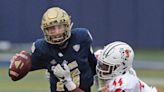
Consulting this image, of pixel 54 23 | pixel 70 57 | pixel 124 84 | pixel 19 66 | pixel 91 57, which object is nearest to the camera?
pixel 124 84

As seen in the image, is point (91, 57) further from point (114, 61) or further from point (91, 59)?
point (114, 61)

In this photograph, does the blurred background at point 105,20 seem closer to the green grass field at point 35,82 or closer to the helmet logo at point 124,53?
the green grass field at point 35,82

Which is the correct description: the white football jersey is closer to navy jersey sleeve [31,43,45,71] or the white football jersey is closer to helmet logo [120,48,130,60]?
helmet logo [120,48,130,60]

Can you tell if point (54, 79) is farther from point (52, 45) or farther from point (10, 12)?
point (10, 12)

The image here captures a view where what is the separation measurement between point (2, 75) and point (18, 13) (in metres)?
2.48

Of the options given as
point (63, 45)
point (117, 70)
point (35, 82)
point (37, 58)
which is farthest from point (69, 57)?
point (35, 82)

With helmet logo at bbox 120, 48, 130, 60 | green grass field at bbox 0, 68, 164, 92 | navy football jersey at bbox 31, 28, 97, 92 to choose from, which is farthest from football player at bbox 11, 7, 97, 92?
green grass field at bbox 0, 68, 164, 92

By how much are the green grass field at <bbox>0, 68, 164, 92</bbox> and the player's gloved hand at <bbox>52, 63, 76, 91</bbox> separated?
3.38 meters

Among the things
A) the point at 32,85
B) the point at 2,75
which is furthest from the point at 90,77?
the point at 2,75

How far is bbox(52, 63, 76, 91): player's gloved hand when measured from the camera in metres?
5.48

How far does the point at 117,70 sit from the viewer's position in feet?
17.5

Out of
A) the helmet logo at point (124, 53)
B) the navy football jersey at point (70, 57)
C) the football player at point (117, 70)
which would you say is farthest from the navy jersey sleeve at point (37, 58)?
the helmet logo at point (124, 53)

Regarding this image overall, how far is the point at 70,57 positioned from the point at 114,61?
525mm

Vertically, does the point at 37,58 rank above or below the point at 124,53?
below
